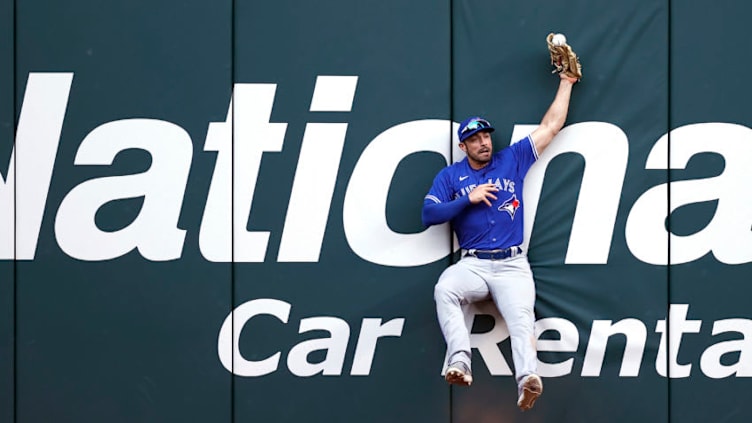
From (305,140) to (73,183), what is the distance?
1.53 m

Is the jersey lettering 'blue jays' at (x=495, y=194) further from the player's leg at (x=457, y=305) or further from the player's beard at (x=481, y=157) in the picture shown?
the player's leg at (x=457, y=305)

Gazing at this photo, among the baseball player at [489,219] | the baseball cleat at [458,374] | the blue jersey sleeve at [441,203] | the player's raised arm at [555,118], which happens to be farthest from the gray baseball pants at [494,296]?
the player's raised arm at [555,118]

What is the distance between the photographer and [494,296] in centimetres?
522

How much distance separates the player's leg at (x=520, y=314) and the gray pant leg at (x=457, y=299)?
0.11 metres

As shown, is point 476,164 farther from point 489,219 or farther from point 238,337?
point 238,337

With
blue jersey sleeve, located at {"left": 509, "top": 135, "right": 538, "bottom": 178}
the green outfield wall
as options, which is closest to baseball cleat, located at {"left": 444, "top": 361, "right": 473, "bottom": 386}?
the green outfield wall

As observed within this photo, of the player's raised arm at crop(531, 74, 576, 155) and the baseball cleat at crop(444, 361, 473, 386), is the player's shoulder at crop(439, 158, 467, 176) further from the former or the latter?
the baseball cleat at crop(444, 361, 473, 386)

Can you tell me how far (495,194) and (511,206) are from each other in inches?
5.1

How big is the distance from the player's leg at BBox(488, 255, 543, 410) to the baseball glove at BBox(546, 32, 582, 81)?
3.99 feet

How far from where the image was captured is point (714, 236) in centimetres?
545

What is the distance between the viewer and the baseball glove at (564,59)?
17.2ft

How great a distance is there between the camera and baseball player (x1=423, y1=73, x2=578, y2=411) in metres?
5.09

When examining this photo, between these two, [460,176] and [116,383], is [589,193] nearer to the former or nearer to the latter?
[460,176]

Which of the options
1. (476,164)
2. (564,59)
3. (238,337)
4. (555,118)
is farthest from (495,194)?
(238,337)
